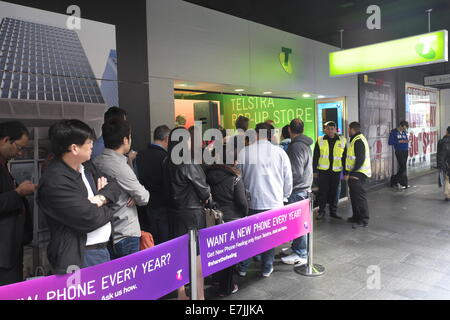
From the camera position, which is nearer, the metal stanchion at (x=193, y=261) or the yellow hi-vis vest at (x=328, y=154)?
the metal stanchion at (x=193, y=261)

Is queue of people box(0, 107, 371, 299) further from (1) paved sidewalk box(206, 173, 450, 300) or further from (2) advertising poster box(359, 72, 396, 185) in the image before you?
(2) advertising poster box(359, 72, 396, 185)

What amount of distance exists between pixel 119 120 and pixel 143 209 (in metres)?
0.95

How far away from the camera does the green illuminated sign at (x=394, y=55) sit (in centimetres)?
448

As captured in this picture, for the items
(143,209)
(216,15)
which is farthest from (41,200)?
(216,15)

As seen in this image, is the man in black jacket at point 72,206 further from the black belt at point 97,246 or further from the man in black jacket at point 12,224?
the man in black jacket at point 12,224

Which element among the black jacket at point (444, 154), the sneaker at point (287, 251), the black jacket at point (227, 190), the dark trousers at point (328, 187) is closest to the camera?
the black jacket at point (227, 190)

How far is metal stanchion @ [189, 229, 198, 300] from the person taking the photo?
2.13 m

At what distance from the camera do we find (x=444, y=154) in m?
6.46

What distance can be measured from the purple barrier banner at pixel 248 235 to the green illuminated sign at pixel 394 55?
9.27 ft

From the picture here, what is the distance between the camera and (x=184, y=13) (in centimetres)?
422

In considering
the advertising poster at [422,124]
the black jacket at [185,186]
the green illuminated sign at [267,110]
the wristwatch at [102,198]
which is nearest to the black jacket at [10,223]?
the wristwatch at [102,198]

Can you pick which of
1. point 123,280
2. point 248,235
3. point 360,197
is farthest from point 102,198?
point 360,197

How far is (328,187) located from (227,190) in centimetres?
290

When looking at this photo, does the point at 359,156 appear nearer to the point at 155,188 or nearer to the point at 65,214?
the point at 155,188
